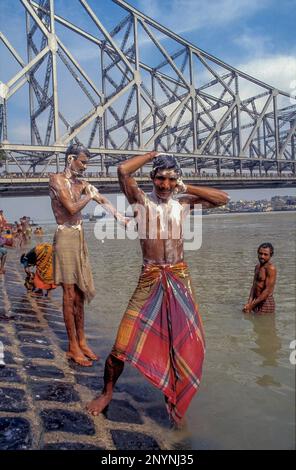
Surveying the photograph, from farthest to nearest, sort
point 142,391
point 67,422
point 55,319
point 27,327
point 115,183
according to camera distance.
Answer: point 115,183 < point 55,319 < point 27,327 < point 142,391 < point 67,422

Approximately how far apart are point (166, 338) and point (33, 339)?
61.7 inches

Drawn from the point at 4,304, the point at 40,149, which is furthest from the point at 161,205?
the point at 40,149

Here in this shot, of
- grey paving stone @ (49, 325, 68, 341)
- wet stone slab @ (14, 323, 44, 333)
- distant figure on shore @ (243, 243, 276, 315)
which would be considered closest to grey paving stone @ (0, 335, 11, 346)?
wet stone slab @ (14, 323, 44, 333)

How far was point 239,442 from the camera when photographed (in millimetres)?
1661

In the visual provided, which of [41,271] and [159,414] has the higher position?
[41,271]

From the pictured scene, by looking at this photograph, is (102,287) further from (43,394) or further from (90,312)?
(43,394)

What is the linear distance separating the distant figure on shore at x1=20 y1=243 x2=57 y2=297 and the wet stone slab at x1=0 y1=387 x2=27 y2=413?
2900mm

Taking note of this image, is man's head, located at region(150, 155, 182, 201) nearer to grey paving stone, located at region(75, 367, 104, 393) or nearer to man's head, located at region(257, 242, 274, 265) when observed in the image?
grey paving stone, located at region(75, 367, 104, 393)

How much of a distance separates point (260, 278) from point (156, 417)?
2.48 m

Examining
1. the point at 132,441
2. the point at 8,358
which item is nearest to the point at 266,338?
the point at 132,441

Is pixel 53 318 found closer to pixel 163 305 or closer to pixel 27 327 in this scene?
pixel 27 327

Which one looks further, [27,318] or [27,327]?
[27,318]

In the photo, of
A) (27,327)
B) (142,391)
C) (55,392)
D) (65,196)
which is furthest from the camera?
(27,327)

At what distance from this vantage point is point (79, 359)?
258 centimetres
